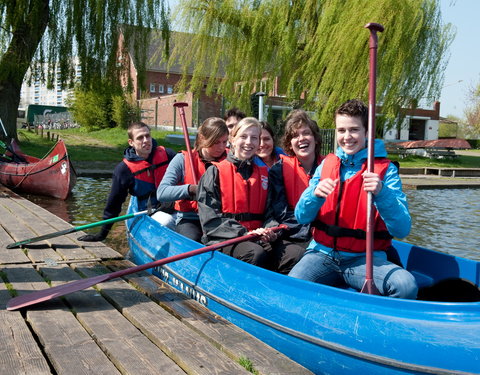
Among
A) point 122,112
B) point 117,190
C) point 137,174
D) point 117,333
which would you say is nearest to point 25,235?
point 117,190

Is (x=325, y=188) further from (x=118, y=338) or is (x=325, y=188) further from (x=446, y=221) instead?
(x=446, y=221)

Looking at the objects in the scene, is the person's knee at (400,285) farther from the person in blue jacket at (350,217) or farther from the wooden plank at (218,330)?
the wooden plank at (218,330)

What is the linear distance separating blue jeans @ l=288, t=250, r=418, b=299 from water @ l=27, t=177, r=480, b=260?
3.70 meters

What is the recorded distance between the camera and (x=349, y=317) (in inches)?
104

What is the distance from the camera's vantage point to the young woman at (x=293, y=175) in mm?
3766

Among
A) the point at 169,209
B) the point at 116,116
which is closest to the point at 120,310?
the point at 169,209

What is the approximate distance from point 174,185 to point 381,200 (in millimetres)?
2183

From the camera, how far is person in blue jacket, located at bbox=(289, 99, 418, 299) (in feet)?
9.36

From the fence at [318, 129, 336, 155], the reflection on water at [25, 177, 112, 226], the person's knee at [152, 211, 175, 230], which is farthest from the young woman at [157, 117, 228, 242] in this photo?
the fence at [318, 129, 336, 155]

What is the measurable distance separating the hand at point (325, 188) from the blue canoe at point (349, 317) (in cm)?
48

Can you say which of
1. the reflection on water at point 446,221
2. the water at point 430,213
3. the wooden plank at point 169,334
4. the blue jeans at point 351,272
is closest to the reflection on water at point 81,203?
the water at point 430,213

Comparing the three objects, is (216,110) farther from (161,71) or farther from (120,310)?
(120,310)

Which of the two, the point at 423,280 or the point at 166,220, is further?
the point at 166,220

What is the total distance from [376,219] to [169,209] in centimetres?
231
